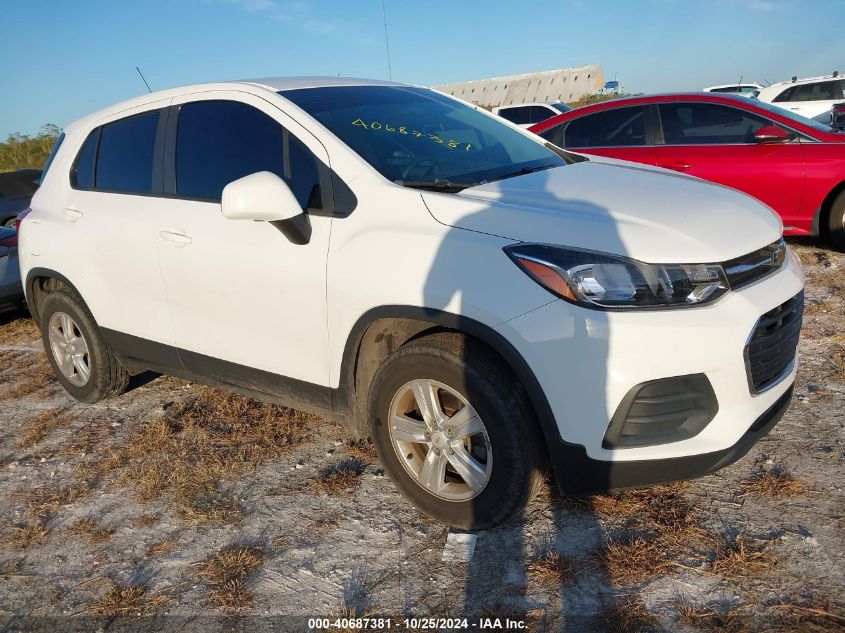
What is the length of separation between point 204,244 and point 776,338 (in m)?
2.47

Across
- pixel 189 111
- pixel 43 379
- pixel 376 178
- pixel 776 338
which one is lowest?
pixel 43 379

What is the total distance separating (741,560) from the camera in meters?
2.44

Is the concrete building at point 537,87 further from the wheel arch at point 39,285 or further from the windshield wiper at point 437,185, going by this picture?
the windshield wiper at point 437,185

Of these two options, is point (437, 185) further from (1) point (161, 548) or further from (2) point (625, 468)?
(1) point (161, 548)

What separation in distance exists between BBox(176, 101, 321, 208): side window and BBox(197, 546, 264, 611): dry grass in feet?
4.77

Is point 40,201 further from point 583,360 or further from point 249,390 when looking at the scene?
point 583,360

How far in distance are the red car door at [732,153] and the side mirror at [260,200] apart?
4619 mm

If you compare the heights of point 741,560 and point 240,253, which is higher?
point 240,253

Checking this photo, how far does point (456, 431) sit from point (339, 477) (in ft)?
2.84

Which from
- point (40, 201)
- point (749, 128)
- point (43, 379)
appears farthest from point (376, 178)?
point (749, 128)

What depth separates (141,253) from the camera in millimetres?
3621

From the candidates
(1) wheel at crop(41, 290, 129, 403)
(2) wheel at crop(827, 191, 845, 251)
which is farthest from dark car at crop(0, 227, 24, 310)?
(2) wheel at crop(827, 191, 845, 251)

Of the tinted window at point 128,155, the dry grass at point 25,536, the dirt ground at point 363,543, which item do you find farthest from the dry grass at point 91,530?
the tinted window at point 128,155

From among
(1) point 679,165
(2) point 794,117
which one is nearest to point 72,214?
(1) point 679,165
